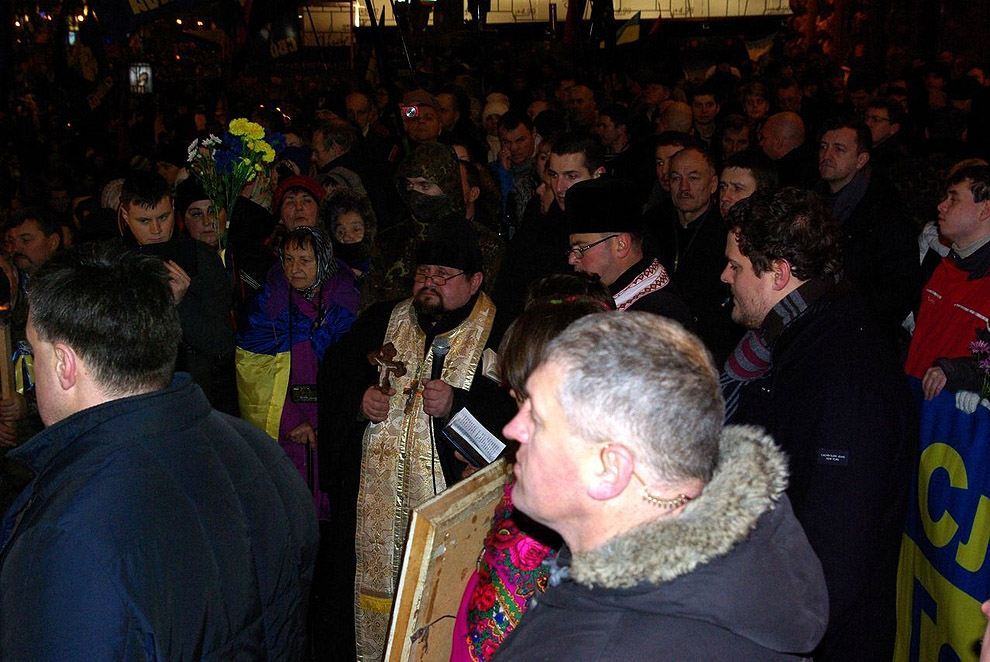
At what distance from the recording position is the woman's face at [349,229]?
6160 millimetres

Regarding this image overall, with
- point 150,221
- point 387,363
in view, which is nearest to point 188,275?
point 150,221

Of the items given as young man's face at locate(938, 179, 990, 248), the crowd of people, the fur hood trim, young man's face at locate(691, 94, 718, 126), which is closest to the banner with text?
the crowd of people

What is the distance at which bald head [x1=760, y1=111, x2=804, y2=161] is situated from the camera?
8.48 metres

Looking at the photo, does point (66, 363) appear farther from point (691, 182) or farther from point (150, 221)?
point (691, 182)

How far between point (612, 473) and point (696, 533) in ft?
0.58

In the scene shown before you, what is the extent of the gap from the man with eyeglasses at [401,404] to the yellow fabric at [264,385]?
0.92m

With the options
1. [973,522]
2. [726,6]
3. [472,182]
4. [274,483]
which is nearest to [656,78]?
[472,182]

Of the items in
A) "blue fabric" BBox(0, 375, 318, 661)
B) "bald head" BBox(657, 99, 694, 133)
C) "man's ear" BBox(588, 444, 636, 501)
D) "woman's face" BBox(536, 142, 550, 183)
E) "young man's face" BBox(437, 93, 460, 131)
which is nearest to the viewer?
"man's ear" BBox(588, 444, 636, 501)

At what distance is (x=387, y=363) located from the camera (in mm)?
4152

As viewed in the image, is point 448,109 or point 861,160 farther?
point 448,109

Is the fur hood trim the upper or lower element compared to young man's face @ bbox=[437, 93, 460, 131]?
lower

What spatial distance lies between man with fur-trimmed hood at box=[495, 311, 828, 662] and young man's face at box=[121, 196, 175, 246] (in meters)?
4.12

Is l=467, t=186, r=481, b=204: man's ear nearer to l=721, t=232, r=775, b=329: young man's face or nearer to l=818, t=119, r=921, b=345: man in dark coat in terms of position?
l=818, t=119, r=921, b=345: man in dark coat

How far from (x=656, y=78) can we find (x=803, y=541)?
1240 centimetres
